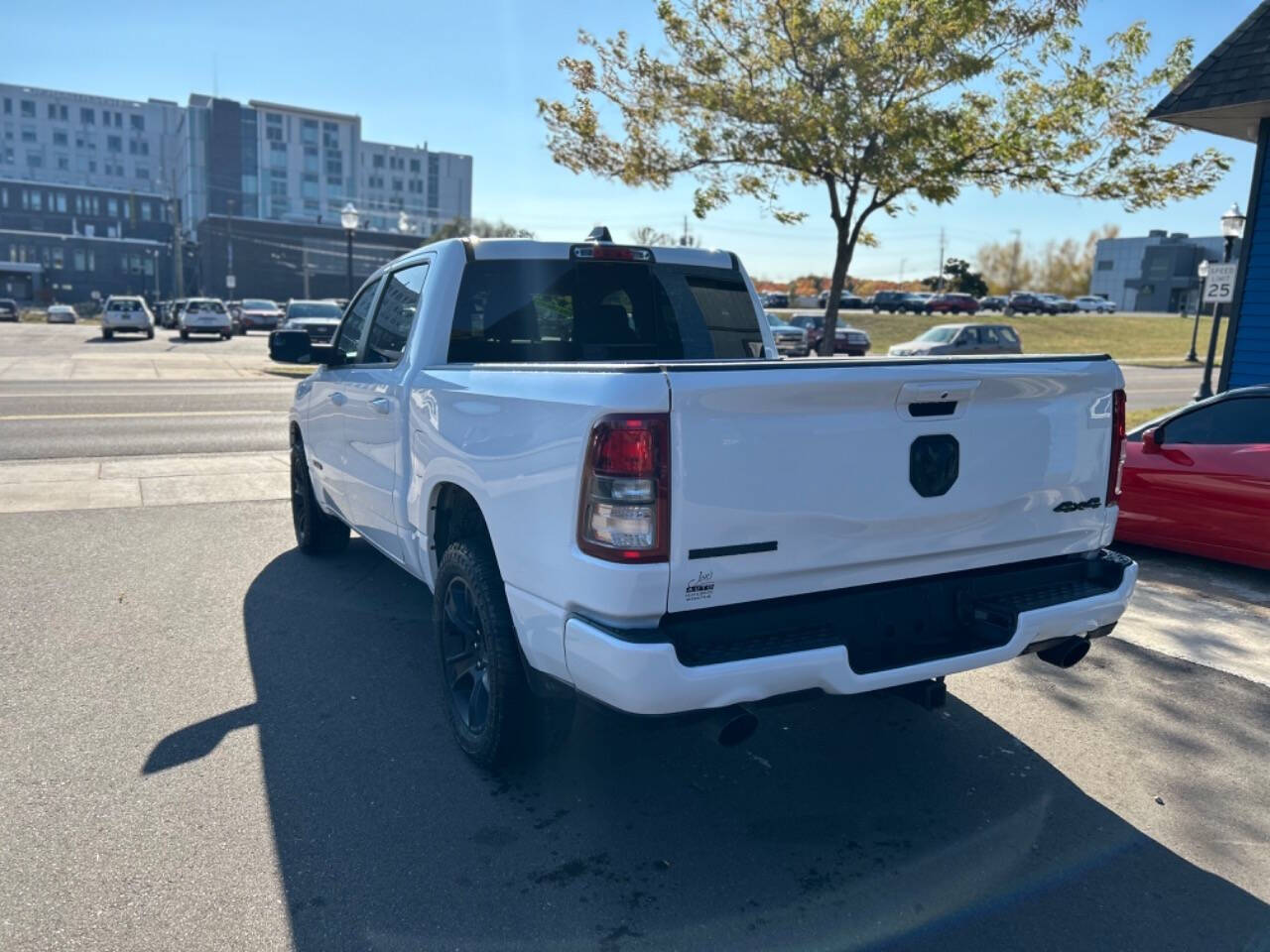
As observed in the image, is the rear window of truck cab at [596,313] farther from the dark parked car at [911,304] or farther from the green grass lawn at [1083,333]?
the dark parked car at [911,304]

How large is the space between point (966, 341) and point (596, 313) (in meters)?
25.0

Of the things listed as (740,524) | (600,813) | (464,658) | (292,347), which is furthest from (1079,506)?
(292,347)

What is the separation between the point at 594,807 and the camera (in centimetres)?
360

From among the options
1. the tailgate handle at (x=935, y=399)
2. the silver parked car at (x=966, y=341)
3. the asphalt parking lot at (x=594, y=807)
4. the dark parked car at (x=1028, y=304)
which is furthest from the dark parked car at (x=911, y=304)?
the tailgate handle at (x=935, y=399)

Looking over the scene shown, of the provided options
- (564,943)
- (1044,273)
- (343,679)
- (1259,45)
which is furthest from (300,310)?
(1044,273)

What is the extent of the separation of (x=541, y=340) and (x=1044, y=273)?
128 m

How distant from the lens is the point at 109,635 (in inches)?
206

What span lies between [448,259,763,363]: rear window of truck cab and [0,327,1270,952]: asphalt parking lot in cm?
169

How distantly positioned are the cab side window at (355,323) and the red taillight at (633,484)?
318cm

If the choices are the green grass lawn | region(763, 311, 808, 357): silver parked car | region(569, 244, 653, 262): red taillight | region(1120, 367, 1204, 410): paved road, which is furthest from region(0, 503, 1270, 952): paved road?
the green grass lawn

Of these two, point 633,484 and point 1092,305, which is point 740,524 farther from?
point 1092,305

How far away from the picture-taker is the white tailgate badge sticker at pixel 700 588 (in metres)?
2.95

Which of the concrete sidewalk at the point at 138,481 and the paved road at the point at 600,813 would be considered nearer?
the paved road at the point at 600,813

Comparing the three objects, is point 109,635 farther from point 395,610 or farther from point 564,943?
point 564,943
